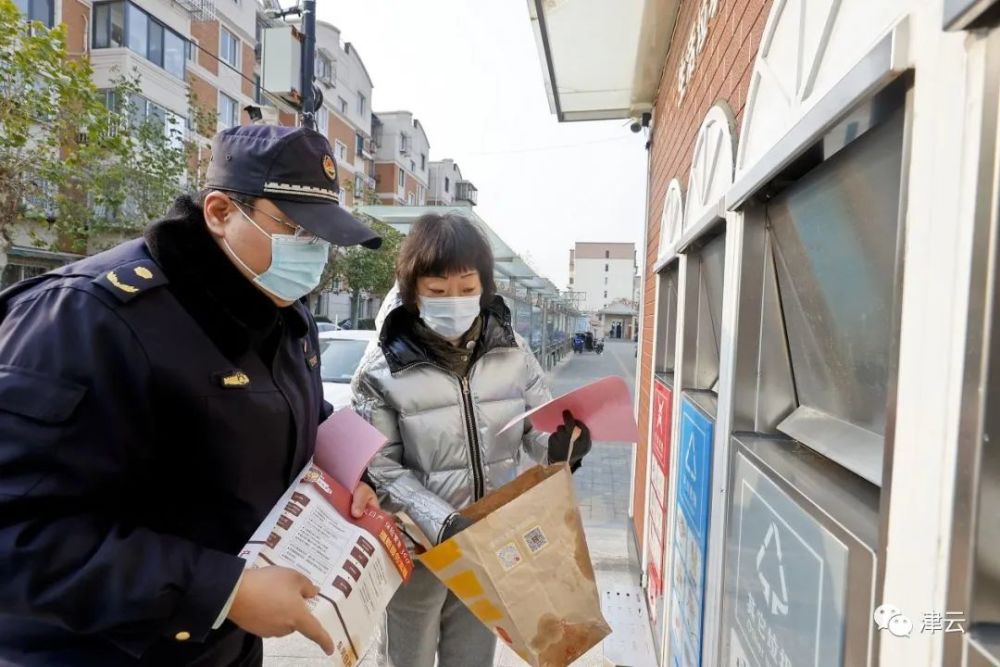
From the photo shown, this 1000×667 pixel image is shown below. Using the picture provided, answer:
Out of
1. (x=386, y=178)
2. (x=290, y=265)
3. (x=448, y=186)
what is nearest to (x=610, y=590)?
(x=290, y=265)

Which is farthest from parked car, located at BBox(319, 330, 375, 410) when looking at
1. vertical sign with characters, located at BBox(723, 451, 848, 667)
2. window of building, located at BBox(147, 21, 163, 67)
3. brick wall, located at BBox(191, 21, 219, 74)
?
brick wall, located at BBox(191, 21, 219, 74)

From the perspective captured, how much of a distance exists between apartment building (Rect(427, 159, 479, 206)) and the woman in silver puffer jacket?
4476 cm

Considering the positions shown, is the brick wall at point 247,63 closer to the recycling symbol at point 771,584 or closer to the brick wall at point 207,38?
the brick wall at point 207,38

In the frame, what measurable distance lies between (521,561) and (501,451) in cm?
58

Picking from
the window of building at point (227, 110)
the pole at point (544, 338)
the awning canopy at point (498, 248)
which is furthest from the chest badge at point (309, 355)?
the window of building at point (227, 110)

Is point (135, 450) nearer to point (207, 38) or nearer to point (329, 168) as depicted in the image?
point (329, 168)

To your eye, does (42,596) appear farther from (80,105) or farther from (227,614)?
(80,105)

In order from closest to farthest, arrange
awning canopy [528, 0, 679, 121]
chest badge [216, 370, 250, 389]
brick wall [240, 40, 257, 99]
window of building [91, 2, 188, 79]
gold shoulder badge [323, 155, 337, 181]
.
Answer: chest badge [216, 370, 250, 389] < gold shoulder badge [323, 155, 337, 181] < awning canopy [528, 0, 679, 121] < window of building [91, 2, 188, 79] < brick wall [240, 40, 257, 99]

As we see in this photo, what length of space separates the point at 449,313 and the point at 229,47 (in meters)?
26.0

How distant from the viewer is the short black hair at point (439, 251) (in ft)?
6.32

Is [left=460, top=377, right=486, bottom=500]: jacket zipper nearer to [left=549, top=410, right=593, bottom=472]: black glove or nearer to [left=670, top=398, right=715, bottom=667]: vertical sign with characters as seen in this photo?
[left=549, top=410, right=593, bottom=472]: black glove

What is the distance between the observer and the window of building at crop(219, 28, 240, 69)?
2209 cm

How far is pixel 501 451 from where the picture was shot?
1971mm

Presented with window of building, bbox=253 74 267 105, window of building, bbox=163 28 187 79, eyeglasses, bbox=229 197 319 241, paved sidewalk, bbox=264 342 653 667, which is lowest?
paved sidewalk, bbox=264 342 653 667
